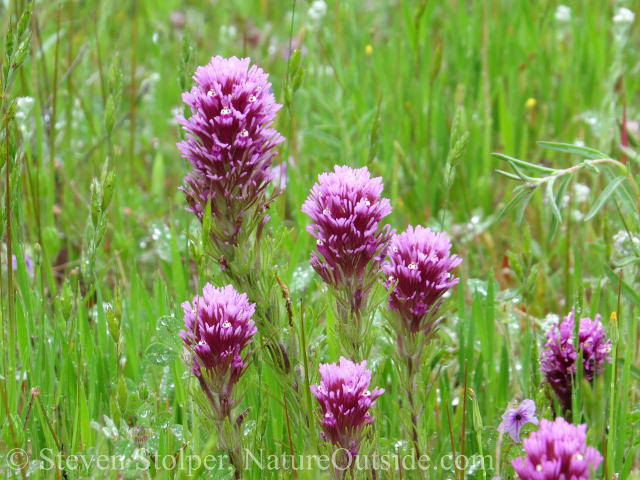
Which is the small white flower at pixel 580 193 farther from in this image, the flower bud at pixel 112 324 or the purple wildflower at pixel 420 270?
the flower bud at pixel 112 324

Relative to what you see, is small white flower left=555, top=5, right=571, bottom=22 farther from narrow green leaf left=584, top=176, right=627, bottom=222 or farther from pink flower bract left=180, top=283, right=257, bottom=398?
pink flower bract left=180, top=283, right=257, bottom=398

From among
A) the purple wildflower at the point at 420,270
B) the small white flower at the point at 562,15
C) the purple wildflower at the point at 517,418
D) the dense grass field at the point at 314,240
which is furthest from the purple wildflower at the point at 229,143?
the small white flower at the point at 562,15

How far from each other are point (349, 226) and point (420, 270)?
201mm

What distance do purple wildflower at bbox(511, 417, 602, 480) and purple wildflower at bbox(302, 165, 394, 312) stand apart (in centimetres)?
55

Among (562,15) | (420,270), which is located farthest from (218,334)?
(562,15)

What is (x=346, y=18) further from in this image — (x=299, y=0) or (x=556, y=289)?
(x=556, y=289)

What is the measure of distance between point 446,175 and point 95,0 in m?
5.17

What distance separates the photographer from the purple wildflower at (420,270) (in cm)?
150

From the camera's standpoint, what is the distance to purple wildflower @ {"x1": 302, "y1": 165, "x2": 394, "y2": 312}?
1462 millimetres

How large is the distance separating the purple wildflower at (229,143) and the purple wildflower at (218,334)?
0.65 feet

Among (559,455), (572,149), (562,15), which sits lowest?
(559,455)

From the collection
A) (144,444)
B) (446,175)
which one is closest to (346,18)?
(446,175)

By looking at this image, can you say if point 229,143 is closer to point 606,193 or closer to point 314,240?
point 606,193

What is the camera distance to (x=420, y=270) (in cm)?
152
